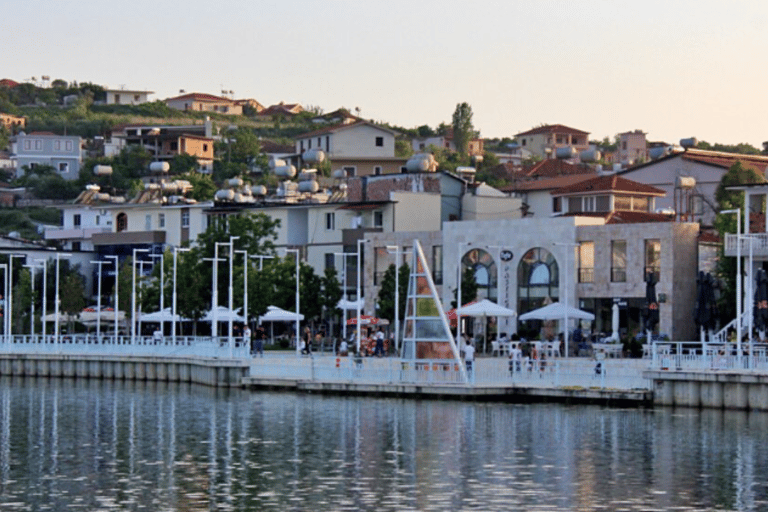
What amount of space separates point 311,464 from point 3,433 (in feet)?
48.6

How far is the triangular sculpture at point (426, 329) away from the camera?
66.7 meters

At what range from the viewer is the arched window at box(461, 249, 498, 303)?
3851 inches

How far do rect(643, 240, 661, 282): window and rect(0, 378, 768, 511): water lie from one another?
2789 centimetres

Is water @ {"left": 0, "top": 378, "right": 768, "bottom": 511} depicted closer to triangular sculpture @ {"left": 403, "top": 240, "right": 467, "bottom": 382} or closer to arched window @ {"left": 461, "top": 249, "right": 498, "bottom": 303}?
triangular sculpture @ {"left": 403, "top": 240, "right": 467, "bottom": 382}

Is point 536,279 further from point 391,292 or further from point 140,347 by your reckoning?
point 140,347

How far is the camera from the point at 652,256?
90062 millimetres

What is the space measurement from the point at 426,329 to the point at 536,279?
29.9 m

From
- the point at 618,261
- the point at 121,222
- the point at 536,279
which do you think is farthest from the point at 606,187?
the point at 121,222

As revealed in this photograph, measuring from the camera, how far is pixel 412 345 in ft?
220

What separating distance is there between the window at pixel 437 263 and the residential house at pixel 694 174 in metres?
21.4

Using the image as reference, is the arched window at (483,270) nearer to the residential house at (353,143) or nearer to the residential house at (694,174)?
the residential house at (694,174)

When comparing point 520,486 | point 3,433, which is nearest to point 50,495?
point 520,486

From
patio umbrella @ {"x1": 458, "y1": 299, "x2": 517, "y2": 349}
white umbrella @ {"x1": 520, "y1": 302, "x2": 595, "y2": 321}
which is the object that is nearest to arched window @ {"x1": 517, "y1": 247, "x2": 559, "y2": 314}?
white umbrella @ {"x1": 520, "y1": 302, "x2": 595, "y2": 321}

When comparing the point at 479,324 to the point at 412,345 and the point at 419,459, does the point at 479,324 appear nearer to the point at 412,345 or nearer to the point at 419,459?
the point at 412,345
